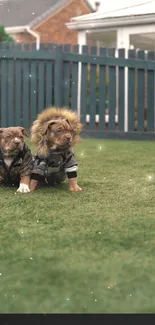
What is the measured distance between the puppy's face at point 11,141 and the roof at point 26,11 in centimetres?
2110

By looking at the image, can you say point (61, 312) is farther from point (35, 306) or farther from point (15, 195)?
point (15, 195)

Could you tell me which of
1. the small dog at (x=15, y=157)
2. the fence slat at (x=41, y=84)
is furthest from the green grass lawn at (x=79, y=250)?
the fence slat at (x=41, y=84)

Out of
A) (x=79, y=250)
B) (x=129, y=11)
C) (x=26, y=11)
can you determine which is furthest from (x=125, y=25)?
(x=26, y=11)

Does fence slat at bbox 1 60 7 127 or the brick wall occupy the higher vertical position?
the brick wall

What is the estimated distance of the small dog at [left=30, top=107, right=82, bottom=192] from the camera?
156 inches

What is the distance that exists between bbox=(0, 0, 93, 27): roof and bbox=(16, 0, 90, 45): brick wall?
31cm

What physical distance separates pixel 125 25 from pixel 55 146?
1126cm

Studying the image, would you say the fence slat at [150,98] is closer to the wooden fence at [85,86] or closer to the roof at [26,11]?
the wooden fence at [85,86]

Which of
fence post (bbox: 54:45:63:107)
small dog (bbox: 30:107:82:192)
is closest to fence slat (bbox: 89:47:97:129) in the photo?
A: fence post (bbox: 54:45:63:107)

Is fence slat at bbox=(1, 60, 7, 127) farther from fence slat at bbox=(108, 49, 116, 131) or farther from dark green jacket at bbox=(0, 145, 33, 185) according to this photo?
dark green jacket at bbox=(0, 145, 33, 185)

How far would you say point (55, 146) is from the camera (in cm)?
400

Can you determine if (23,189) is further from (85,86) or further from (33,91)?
(33,91)

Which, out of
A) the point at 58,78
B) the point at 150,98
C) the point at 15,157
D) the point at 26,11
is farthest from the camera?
the point at 26,11

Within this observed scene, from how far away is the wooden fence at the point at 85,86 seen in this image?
9.35 m
